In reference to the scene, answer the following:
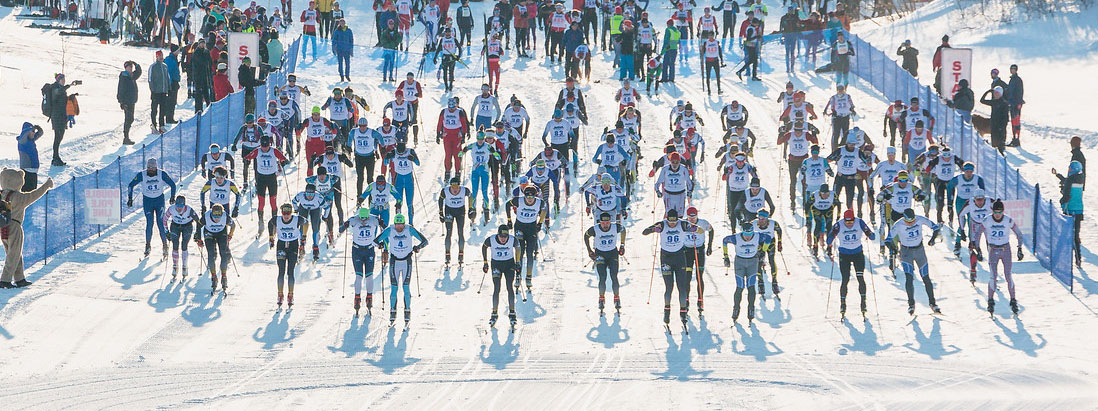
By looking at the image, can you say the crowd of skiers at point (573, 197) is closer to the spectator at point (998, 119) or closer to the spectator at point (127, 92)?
the spectator at point (127, 92)

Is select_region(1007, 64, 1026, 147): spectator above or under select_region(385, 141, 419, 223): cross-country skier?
above

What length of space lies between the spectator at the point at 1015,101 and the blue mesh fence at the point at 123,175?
1512 centimetres

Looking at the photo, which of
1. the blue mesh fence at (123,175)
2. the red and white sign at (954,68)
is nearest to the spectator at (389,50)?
the blue mesh fence at (123,175)

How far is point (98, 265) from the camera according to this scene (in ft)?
71.1

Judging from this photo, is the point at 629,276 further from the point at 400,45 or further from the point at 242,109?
the point at 400,45

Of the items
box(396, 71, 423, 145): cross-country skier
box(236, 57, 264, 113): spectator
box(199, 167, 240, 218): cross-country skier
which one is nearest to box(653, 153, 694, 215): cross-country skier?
box(199, 167, 240, 218): cross-country skier

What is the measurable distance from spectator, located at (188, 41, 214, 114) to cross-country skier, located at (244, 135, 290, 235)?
5783 mm

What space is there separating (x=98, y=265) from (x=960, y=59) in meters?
17.8

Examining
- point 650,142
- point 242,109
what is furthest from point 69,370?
A: point 650,142

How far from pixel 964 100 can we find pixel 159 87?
1576 cm

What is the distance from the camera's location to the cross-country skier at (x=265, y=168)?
78.1ft

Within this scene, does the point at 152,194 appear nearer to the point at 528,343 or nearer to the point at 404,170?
the point at 404,170

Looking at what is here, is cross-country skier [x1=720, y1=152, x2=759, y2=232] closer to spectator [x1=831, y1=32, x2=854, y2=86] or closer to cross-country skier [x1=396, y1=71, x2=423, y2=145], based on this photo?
cross-country skier [x1=396, y1=71, x2=423, y2=145]

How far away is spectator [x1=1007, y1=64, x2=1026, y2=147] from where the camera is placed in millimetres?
29375
